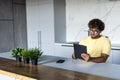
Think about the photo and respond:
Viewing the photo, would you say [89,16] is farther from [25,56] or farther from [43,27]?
[25,56]

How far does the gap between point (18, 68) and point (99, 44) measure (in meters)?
1.18

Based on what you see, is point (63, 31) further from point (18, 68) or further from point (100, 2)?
point (18, 68)

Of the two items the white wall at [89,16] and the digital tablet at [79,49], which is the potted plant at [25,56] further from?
the white wall at [89,16]

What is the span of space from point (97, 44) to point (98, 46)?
33 millimetres

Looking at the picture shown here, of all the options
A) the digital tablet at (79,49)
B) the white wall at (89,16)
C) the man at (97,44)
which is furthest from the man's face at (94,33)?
the white wall at (89,16)

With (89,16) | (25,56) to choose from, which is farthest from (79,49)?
(89,16)

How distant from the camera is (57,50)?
5.32 meters

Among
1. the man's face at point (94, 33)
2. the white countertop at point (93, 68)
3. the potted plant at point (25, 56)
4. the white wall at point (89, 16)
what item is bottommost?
the white countertop at point (93, 68)

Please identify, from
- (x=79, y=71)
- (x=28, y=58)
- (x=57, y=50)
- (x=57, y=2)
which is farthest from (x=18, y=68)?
(x=57, y=2)

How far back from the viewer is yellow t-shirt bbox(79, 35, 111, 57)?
9.45 ft

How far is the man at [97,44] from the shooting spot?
2.84 metres

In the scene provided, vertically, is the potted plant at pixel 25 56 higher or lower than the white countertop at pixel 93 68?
higher

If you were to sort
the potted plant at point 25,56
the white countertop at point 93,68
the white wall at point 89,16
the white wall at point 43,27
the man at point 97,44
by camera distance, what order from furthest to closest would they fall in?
the white wall at point 43,27 → the white wall at point 89,16 → the man at point 97,44 → the potted plant at point 25,56 → the white countertop at point 93,68

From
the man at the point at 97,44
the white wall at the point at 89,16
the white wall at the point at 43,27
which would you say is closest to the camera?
the man at the point at 97,44
